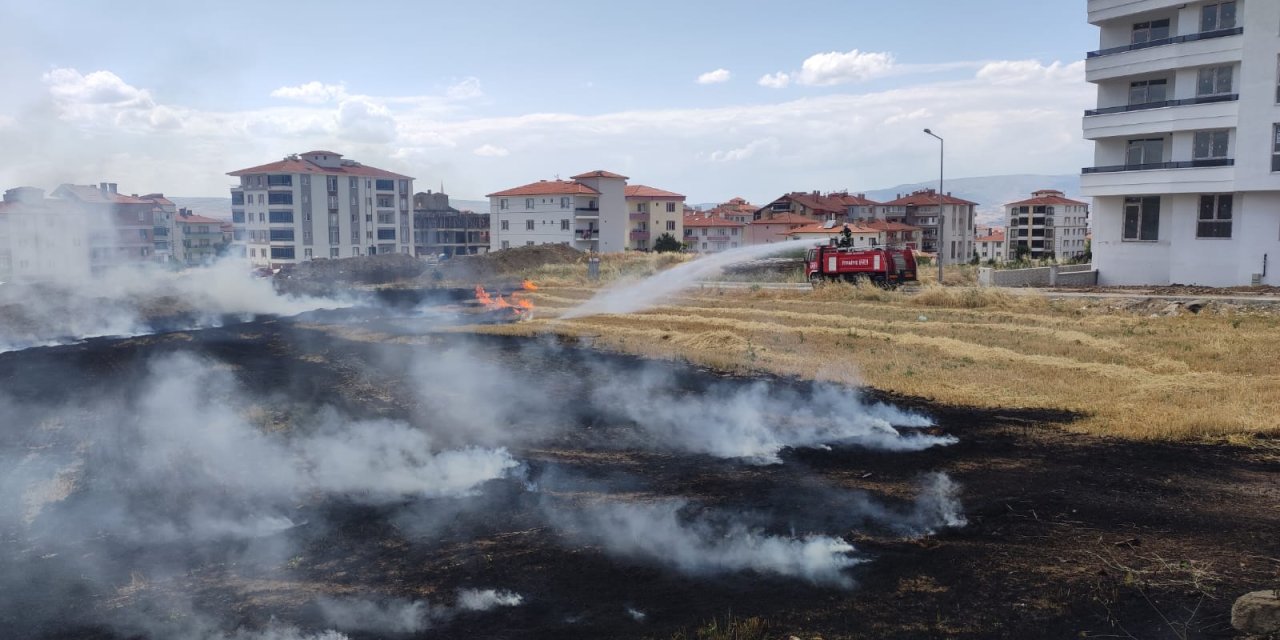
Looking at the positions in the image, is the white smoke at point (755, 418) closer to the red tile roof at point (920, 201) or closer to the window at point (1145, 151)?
the window at point (1145, 151)

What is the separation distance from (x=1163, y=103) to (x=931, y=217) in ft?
287

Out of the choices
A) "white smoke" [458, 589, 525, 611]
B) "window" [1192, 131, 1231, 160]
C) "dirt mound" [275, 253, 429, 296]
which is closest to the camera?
"white smoke" [458, 589, 525, 611]

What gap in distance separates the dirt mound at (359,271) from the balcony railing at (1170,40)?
151 feet

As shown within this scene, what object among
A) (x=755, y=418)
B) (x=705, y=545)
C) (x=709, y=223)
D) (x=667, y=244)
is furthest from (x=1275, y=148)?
(x=709, y=223)

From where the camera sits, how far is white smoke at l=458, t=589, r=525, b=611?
849cm

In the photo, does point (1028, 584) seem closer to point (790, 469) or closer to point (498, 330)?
point (790, 469)

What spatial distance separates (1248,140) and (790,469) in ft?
106

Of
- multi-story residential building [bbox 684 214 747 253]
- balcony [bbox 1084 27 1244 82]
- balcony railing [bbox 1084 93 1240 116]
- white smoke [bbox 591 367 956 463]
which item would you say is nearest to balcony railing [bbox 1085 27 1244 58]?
balcony [bbox 1084 27 1244 82]

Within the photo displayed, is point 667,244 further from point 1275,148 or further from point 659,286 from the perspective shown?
point 1275,148

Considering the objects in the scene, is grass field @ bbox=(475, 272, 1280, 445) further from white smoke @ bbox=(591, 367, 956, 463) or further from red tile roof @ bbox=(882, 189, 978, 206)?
red tile roof @ bbox=(882, 189, 978, 206)

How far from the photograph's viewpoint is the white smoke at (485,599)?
27.9ft

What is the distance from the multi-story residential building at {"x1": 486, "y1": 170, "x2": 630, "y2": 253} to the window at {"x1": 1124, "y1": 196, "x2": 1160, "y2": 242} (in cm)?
5866

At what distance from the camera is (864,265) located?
129ft

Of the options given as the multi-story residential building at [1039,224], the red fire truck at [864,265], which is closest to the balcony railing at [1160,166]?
the red fire truck at [864,265]
